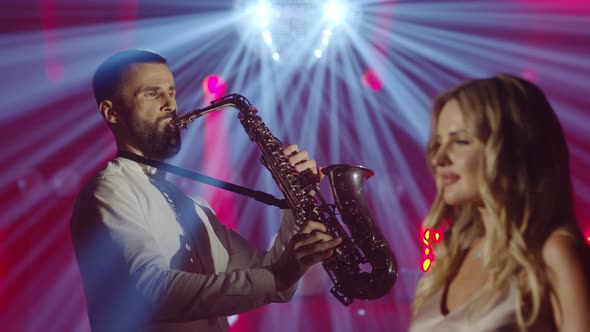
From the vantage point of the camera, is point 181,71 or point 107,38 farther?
point 181,71

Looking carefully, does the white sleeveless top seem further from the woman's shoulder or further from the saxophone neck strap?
the saxophone neck strap

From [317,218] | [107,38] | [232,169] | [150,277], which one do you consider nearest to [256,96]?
[232,169]

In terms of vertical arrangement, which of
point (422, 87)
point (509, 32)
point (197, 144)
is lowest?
point (197, 144)

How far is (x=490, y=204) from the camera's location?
1547 millimetres

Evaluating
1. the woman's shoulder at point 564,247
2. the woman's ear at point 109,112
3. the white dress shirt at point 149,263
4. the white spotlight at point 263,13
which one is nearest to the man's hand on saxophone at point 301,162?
the white dress shirt at point 149,263

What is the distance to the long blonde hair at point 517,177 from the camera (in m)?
1.48

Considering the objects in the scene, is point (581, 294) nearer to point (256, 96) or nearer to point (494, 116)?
point (494, 116)

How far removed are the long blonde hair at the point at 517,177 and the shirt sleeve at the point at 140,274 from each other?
1.33m

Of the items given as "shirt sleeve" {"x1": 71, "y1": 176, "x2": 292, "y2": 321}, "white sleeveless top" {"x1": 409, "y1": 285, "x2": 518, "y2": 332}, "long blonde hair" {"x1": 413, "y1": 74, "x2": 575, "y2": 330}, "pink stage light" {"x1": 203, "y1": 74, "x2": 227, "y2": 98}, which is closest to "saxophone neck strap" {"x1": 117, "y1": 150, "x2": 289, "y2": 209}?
"shirt sleeve" {"x1": 71, "y1": 176, "x2": 292, "y2": 321}

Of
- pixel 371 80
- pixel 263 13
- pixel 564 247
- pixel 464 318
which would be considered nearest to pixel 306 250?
pixel 464 318

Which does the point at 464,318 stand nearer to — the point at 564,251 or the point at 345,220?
the point at 564,251

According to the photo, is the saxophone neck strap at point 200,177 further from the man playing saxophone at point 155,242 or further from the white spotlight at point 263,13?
the white spotlight at point 263,13

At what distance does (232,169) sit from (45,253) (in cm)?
318

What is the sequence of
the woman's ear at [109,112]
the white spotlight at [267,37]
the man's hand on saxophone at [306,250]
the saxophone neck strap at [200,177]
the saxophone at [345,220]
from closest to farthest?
the man's hand on saxophone at [306,250] < the saxophone at [345,220] < the saxophone neck strap at [200,177] < the woman's ear at [109,112] < the white spotlight at [267,37]
